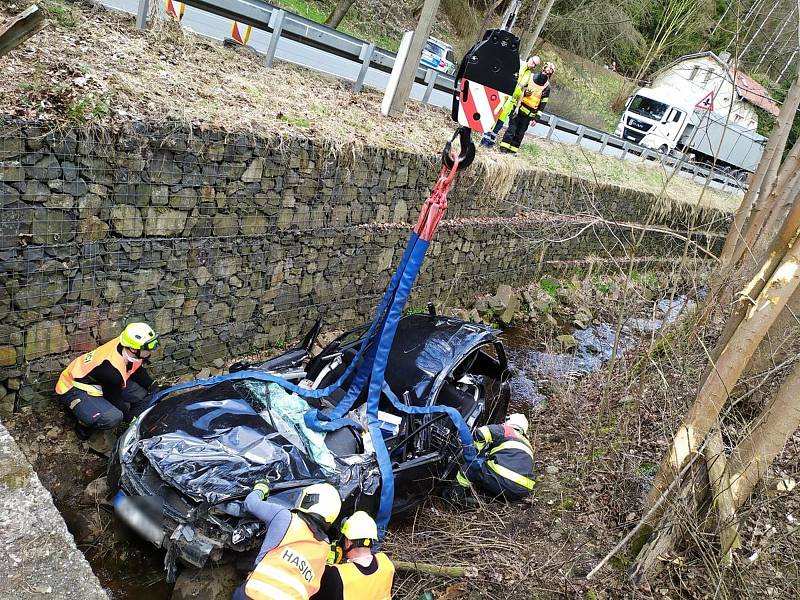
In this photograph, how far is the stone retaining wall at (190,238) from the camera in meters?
4.70

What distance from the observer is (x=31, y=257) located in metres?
4.69

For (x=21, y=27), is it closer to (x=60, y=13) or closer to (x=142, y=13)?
(x=60, y=13)

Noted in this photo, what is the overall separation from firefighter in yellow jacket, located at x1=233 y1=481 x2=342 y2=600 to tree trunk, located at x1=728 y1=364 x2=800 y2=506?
2.92m

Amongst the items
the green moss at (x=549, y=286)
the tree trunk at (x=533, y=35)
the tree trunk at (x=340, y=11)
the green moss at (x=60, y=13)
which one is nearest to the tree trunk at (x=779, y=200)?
the green moss at (x=549, y=286)

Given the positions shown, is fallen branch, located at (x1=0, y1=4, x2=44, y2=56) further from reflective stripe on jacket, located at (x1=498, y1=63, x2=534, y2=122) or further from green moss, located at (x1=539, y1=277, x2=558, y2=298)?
green moss, located at (x1=539, y1=277, x2=558, y2=298)

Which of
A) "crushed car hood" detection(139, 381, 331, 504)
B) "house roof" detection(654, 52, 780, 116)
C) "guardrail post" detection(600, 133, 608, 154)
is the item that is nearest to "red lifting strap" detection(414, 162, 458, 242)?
"crushed car hood" detection(139, 381, 331, 504)

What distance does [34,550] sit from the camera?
2.66m

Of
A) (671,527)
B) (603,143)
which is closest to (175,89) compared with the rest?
(671,527)

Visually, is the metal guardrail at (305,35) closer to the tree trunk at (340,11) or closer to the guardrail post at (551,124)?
the guardrail post at (551,124)

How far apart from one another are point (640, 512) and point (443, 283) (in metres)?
5.59

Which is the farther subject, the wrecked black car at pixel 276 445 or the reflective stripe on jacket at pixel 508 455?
the reflective stripe on jacket at pixel 508 455

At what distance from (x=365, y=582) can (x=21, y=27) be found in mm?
3740

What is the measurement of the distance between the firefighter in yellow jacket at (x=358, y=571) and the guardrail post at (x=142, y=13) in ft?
20.1

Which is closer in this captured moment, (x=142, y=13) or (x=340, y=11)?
(x=142, y=13)
